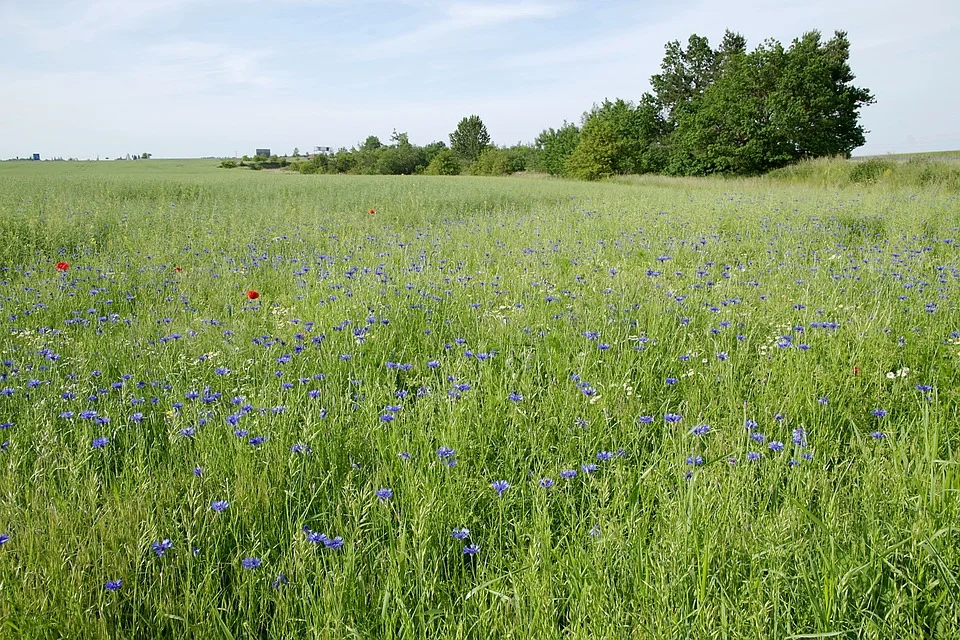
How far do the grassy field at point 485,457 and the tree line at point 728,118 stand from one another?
127 ft

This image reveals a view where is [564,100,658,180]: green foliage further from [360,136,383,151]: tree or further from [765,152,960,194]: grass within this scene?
[360,136,383,151]: tree

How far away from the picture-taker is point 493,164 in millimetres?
62938

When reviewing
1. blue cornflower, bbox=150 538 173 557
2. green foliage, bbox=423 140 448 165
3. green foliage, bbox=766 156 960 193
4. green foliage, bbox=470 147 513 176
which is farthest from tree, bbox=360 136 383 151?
blue cornflower, bbox=150 538 173 557

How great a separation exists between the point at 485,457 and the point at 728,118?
1719 inches

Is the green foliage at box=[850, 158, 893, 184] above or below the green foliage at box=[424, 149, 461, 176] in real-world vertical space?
below

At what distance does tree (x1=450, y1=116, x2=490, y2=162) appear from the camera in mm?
77500

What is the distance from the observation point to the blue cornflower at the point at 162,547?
158 cm

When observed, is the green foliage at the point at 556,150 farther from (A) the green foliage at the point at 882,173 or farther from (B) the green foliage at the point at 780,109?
(A) the green foliage at the point at 882,173

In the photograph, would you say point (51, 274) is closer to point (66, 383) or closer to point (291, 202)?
point (66, 383)

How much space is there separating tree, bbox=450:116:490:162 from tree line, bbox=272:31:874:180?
17.6 meters

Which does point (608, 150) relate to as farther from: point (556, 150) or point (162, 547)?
point (162, 547)

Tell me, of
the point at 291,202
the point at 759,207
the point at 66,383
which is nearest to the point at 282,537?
the point at 66,383

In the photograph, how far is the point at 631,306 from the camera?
3.84m

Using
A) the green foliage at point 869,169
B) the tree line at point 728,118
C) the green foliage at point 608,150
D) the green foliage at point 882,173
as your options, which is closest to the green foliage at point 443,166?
the tree line at point 728,118
